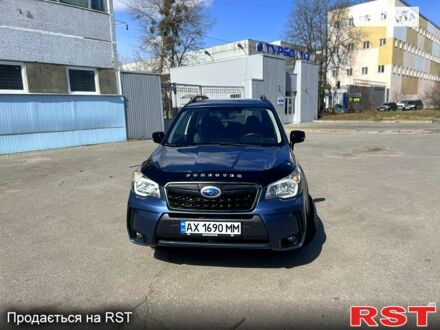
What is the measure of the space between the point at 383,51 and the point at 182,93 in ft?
162

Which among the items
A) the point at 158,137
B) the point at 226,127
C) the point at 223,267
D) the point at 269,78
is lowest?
the point at 223,267

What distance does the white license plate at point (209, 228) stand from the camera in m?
3.06

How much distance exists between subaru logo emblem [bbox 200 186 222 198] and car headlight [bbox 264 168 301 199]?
449 mm

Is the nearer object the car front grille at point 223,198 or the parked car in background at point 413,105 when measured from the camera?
the car front grille at point 223,198

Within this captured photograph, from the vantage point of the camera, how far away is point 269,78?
26.0 m

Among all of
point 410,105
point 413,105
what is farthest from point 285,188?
point 413,105

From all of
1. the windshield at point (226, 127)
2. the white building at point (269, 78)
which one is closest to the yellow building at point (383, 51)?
the white building at point (269, 78)

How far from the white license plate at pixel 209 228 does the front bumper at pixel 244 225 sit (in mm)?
38

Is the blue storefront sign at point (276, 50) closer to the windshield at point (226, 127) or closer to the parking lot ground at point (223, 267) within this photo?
the parking lot ground at point (223, 267)

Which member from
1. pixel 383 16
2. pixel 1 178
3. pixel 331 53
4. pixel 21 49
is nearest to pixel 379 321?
pixel 1 178

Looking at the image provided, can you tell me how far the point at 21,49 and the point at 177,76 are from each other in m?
20.8

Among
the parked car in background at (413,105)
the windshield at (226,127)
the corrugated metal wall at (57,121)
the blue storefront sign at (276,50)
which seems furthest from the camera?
the parked car in background at (413,105)

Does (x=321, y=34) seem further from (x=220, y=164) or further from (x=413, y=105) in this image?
(x=220, y=164)

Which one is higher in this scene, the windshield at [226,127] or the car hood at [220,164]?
the windshield at [226,127]
